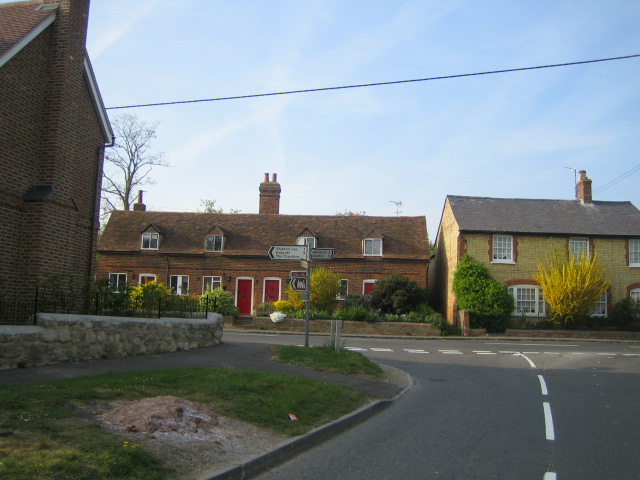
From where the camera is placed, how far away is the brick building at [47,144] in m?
12.9

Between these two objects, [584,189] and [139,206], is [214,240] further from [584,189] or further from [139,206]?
[584,189]

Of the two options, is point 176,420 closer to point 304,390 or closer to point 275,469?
point 275,469

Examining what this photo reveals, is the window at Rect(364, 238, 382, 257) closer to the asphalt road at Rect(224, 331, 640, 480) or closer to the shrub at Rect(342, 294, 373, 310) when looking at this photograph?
the shrub at Rect(342, 294, 373, 310)

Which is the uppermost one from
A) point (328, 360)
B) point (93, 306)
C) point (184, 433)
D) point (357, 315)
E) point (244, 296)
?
point (244, 296)

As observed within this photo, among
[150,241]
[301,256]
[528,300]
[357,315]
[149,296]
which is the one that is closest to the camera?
[149,296]

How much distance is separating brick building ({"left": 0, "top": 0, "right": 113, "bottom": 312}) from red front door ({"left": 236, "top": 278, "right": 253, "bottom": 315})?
24573mm

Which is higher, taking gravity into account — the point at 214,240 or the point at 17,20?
the point at 17,20

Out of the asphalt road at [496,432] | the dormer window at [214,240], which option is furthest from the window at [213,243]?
the asphalt road at [496,432]

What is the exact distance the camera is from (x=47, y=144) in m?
13.7

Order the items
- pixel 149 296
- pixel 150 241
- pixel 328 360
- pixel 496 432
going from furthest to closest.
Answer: pixel 150 241 < pixel 149 296 < pixel 328 360 < pixel 496 432

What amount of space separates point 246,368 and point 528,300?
85.9ft

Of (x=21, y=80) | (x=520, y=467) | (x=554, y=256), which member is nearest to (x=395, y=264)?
(x=554, y=256)

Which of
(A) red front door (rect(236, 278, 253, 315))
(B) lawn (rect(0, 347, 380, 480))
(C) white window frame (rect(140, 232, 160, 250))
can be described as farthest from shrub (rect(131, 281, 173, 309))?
(C) white window frame (rect(140, 232, 160, 250))

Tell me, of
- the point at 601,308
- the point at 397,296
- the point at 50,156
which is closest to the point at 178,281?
the point at 397,296
